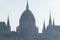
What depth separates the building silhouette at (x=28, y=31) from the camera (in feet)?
354

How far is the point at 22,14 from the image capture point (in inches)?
4614

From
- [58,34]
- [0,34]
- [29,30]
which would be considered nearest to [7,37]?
[0,34]

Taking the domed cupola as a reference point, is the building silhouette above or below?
below

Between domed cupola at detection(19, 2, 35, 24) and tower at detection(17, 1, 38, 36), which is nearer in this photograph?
tower at detection(17, 1, 38, 36)

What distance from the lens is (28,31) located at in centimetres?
11538

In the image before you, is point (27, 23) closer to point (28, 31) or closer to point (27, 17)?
point (27, 17)

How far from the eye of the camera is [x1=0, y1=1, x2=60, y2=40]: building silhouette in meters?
108

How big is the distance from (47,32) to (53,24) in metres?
3.45

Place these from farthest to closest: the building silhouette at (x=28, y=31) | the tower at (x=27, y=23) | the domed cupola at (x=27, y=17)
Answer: the domed cupola at (x=27, y=17)
the tower at (x=27, y=23)
the building silhouette at (x=28, y=31)

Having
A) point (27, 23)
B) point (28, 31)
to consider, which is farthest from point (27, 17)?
point (28, 31)

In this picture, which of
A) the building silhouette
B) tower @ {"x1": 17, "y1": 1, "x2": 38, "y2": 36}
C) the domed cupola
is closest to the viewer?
the building silhouette

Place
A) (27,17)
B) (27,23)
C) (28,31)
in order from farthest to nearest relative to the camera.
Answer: (27,17)
(27,23)
(28,31)

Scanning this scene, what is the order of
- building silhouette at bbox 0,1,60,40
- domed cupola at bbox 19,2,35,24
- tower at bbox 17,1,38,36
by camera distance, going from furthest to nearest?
domed cupola at bbox 19,2,35,24 < tower at bbox 17,1,38,36 < building silhouette at bbox 0,1,60,40

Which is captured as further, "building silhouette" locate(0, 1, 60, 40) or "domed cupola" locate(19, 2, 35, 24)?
"domed cupola" locate(19, 2, 35, 24)
